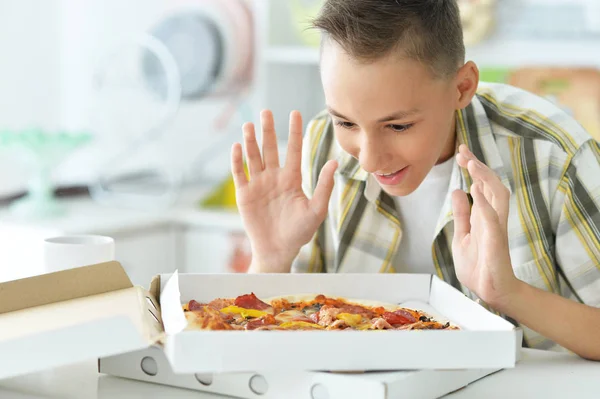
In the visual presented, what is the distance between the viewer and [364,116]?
1205 mm

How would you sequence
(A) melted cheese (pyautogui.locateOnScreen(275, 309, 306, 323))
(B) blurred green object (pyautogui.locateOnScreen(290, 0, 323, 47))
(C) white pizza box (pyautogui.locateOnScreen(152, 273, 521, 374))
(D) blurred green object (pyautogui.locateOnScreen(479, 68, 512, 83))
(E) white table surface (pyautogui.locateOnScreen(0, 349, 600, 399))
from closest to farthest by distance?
(C) white pizza box (pyautogui.locateOnScreen(152, 273, 521, 374)) < (E) white table surface (pyautogui.locateOnScreen(0, 349, 600, 399)) < (A) melted cheese (pyautogui.locateOnScreen(275, 309, 306, 323)) < (D) blurred green object (pyautogui.locateOnScreen(479, 68, 512, 83)) < (B) blurred green object (pyautogui.locateOnScreen(290, 0, 323, 47))

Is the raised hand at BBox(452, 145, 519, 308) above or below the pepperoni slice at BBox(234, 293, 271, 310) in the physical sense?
above

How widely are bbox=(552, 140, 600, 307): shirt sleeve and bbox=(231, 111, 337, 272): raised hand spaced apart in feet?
1.20

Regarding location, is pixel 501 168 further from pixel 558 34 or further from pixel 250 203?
pixel 558 34

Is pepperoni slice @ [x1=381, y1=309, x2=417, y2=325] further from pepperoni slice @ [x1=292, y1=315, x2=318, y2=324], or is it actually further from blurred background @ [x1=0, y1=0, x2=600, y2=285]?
blurred background @ [x1=0, y1=0, x2=600, y2=285]

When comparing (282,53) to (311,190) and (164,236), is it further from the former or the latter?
(311,190)

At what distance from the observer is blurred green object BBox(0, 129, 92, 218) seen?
2.68 metres

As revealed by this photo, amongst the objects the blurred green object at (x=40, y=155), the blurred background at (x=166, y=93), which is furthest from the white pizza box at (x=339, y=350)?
the blurred green object at (x=40, y=155)

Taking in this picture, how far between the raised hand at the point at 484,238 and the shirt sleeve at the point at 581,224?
24cm

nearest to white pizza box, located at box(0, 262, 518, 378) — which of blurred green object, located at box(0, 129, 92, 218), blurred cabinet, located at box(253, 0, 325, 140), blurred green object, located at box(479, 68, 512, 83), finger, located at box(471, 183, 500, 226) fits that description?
finger, located at box(471, 183, 500, 226)

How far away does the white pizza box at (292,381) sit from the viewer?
0.90 m

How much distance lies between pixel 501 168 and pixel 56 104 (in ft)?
6.80

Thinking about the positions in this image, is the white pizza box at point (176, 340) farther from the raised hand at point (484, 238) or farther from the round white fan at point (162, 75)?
the round white fan at point (162, 75)

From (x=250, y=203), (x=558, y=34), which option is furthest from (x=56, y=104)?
(x=250, y=203)
